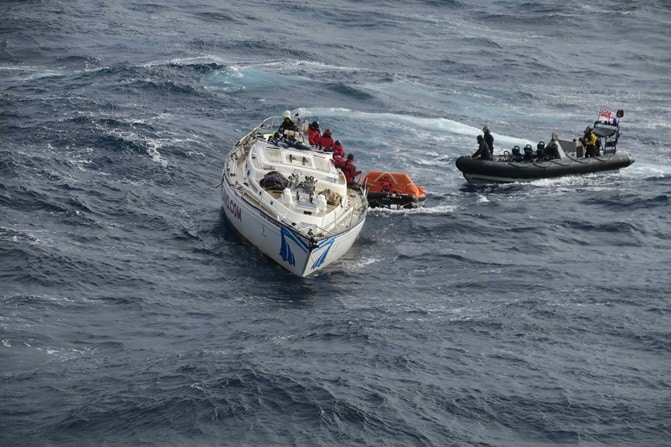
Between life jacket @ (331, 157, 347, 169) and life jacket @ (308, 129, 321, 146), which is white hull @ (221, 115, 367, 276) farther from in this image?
life jacket @ (308, 129, 321, 146)

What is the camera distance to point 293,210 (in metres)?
36.1

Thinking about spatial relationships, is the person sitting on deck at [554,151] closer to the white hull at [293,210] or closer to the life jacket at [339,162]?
the life jacket at [339,162]

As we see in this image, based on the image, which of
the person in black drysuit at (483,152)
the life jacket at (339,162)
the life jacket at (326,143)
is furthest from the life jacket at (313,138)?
the person in black drysuit at (483,152)

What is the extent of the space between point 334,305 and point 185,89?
87.0ft

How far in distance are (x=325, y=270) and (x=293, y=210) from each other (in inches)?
87.9

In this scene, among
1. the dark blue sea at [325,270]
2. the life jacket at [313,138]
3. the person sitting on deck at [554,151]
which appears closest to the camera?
the dark blue sea at [325,270]

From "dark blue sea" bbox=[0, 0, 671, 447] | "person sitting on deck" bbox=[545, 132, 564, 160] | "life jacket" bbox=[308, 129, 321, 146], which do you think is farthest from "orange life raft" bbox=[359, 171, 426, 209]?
"person sitting on deck" bbox=[545, 132, 564, 160]

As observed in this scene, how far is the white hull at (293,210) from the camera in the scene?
34812mm

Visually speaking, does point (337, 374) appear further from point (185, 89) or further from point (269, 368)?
point (185, 89)

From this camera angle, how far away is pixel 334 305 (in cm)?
3309

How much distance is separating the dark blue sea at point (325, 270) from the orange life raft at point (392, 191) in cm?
60

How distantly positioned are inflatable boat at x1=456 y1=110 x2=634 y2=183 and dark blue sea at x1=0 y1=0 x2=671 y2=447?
586 millimetres

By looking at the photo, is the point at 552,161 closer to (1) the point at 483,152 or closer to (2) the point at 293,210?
(1) the point at 483,152

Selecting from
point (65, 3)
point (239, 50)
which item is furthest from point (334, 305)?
point (65, 3)
